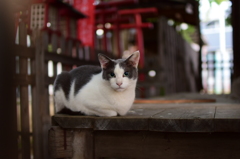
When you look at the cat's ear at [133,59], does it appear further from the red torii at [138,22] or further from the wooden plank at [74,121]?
the red torii at [138,22]

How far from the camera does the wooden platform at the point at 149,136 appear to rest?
1.84 m

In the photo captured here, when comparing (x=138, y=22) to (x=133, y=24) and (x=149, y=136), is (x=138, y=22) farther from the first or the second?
(x=149, y=136)

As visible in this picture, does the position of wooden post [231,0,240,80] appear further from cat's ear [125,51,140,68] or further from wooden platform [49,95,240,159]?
cat's ear [125,51,140,68]

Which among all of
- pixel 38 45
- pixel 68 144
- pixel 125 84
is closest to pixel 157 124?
pixel 125 84

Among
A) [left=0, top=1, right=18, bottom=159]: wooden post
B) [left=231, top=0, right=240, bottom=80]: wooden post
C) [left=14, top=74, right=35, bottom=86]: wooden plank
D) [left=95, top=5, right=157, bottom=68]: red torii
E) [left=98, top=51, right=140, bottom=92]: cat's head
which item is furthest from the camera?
[left=95, top=5, right=157, bottom=68]: red torii

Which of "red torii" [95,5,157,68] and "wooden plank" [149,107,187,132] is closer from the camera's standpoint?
"wooden plank" [149,107,187,132]

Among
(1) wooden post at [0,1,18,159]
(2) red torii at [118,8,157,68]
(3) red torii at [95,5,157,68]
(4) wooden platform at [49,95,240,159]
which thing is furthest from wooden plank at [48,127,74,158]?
(2) red torii at [118,8,157,68]

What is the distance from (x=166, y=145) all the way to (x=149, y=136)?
0.45ft

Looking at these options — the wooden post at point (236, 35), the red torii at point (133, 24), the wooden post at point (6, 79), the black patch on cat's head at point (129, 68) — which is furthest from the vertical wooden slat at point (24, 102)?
the red torii at point (133, 24)

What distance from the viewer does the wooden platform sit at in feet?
6.03

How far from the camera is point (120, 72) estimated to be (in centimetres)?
202

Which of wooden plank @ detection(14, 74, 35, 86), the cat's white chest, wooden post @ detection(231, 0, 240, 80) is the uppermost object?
wooden post @ detection(231, 0, 240, 80)

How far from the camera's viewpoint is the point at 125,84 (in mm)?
2012

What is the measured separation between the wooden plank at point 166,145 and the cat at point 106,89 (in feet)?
0.66
